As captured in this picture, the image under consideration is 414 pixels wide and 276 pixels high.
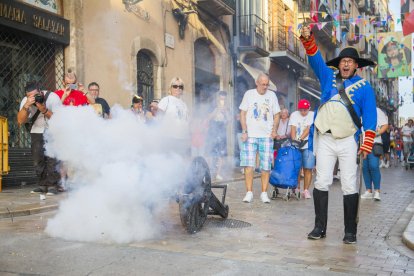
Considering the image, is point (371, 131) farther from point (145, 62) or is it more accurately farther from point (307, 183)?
point (145, 62)

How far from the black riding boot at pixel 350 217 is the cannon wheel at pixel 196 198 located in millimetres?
1347

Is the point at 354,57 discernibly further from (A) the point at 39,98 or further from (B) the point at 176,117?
(A) the point at 39,98

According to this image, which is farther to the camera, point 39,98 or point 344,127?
point 39,98

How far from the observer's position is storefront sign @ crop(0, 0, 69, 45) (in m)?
8.38

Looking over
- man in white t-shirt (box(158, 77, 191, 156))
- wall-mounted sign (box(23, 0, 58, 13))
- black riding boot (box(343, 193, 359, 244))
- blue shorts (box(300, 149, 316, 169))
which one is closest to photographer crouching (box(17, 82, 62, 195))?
man in white t-shirt (box(158, 77, 191, 156))

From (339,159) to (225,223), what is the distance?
4.72 feet

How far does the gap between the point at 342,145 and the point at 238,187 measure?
4.84 metres

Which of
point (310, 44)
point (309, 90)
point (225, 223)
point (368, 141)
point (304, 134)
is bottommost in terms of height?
point (225, 223)

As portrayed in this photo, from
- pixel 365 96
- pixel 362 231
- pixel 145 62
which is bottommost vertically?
pixel 362 231

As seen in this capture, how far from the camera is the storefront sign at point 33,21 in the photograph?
330 inches

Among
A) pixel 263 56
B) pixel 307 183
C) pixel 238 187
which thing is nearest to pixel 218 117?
pixel 238 187

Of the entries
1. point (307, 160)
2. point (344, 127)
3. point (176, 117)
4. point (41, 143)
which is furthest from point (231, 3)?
point (344, 127)

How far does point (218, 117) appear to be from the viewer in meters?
9.63

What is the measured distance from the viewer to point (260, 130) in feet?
23.5
